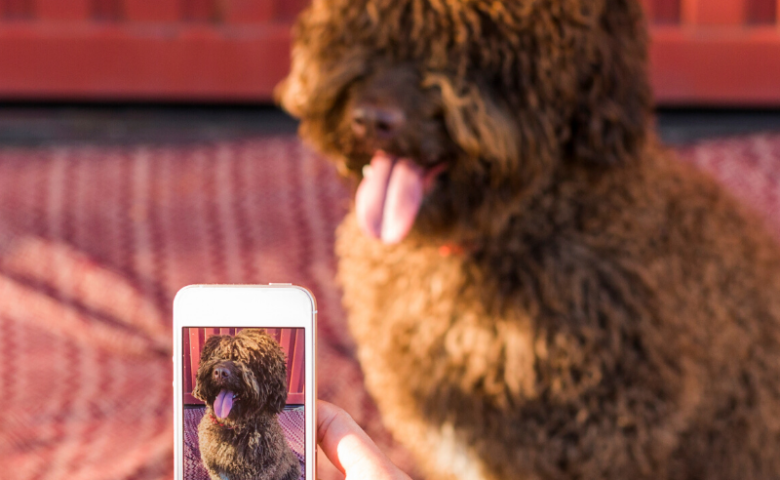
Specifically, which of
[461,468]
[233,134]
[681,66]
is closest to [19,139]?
[233,134]

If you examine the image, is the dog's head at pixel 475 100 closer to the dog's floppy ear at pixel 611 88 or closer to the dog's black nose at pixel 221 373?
the dog's floppy ear at pixel 611 88

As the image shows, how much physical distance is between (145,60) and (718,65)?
6.74 ft

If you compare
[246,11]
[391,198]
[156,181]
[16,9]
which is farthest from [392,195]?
[16,9]

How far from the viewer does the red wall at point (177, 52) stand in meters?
2.62

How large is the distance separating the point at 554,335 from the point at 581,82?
1.30ft

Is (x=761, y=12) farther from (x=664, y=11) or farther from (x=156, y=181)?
(x=156, y=181)

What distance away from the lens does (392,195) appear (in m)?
1.11

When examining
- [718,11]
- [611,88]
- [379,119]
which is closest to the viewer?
[379,119]

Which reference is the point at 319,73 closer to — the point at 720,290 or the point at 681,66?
the point at 720,290

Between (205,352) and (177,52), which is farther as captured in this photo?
(177,52)

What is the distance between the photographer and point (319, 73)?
3.97 feet

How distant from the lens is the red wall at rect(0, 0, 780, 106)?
2615 mm

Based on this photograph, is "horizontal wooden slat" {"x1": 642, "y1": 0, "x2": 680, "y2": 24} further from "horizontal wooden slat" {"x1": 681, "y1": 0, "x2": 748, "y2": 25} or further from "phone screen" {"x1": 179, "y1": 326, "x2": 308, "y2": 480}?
"phone screen" {"x1": 179, "y1": 326, "x2": 308, "y2": 480}

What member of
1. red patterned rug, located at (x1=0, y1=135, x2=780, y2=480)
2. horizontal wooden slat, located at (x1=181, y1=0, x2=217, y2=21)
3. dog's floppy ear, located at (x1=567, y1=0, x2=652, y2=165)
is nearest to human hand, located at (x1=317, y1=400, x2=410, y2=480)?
dog's floppy ear, located at (x1=567, y1=0, x2=652, y2=165)
